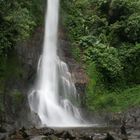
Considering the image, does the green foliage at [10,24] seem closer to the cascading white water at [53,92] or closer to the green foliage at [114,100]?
the cascading white water at [53,92]

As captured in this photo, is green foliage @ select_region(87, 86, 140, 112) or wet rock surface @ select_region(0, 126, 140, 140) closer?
wet rock surface @ select_region(0, 126, 140, 140)

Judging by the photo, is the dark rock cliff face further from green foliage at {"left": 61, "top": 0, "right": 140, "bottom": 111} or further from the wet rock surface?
the wet rock surface

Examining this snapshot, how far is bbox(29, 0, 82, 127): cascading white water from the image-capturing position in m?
31.0

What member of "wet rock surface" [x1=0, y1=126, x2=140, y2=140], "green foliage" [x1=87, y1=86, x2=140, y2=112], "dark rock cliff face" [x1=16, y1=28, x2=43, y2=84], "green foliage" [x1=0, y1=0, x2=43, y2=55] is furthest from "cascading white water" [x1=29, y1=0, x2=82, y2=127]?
"wet rock surface" [x1=0, y1=126, x2=140, y2=140]

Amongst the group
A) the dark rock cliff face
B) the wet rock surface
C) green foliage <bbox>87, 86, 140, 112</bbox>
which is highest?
the dark rock cliff face

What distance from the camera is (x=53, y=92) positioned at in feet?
110

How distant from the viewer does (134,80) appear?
3581cm

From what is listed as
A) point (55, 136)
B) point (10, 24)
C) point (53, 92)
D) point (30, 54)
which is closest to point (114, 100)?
point (53, 92)

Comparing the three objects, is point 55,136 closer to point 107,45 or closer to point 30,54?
point 30,54

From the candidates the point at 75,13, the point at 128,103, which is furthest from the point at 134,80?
the point at 75,13

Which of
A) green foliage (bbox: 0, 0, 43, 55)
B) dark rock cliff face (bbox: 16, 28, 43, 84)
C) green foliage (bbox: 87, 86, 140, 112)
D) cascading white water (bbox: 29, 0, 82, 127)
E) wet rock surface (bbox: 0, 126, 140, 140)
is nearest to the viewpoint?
wet rock surface (bbox: 0, 126, 140, 140)

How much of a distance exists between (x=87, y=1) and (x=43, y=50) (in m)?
9.15

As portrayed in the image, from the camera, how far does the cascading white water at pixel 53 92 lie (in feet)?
102

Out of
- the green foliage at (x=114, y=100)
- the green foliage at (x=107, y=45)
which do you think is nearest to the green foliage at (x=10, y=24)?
the green foliage at (x=114, y=100)
